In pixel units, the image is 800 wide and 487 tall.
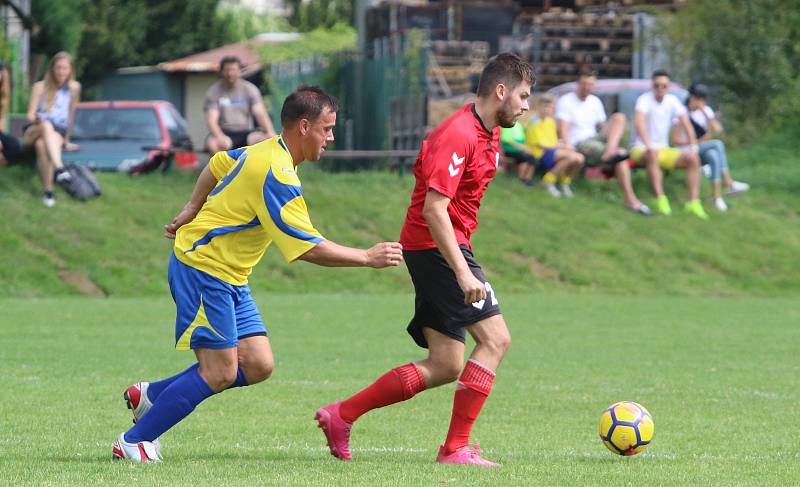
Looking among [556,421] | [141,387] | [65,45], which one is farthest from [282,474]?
[65,45]

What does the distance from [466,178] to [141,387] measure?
1975 mm

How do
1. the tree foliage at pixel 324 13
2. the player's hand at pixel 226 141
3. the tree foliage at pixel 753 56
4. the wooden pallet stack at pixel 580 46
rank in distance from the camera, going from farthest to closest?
the tree foliage at pixel 324 13
the wooden pallet stack at pixel 580 46
the tree foliage at pixel 753 56
the player's hand at pixel 226 141

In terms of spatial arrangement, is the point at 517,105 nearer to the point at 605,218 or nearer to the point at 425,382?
the point at 425,382

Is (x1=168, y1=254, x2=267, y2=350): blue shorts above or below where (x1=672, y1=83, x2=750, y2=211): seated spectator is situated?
above

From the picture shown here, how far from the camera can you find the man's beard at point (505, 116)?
7.23m

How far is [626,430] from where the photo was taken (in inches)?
285

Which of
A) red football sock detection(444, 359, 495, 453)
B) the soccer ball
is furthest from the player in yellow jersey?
the soccer ball

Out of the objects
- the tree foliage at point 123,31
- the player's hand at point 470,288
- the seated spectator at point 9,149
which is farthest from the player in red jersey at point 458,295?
the tree foliage at point 123,31

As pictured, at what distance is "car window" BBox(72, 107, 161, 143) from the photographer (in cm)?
2383

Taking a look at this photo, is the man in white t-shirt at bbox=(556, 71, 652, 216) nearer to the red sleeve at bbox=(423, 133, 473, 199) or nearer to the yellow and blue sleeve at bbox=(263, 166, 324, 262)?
the red sleeve at bbox=(423, 133, 473, 199)

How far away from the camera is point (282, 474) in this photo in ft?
21.5

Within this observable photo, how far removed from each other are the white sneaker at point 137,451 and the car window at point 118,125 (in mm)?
17069

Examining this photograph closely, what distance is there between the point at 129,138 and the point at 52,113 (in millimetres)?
5047

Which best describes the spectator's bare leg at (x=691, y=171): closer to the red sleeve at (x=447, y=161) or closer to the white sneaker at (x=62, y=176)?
the white sneaker at (x=62, y=176)
